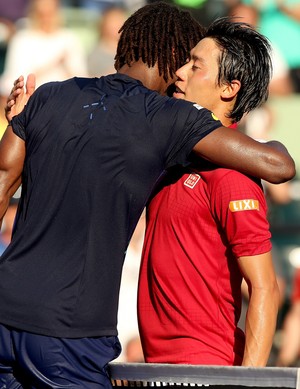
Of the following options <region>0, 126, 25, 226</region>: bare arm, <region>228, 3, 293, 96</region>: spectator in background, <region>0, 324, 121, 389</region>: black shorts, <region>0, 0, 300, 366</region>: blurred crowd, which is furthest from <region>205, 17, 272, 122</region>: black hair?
<region>228, 3, 293, 96</region>: spectator in background

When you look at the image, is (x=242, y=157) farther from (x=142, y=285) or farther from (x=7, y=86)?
(x=7, y=86)

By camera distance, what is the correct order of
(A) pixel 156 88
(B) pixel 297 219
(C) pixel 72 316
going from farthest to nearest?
(B) pixel 297 219 → (A) pixel 156 88 → (C) pixel 72 316

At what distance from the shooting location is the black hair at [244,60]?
3.47 meters

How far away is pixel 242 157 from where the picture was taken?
3125 mm

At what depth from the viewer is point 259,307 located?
10.4ft

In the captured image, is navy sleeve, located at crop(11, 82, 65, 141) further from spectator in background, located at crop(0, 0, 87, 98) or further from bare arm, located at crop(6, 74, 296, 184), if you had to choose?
spectator in background, located at crop(0, 0, 87, 98)

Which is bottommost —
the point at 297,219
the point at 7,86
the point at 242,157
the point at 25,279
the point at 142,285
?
the point at 297,219

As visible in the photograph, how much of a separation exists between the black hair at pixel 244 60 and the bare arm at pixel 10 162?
0.77 metres

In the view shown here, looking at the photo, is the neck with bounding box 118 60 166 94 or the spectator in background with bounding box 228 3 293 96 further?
the spectator in background with bounding box 228 3 293 96

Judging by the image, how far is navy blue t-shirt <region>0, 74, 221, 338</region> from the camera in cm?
301

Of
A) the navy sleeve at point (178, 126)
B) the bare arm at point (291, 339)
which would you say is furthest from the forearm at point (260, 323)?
the bare arm at point (291, 339)

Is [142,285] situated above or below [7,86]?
above

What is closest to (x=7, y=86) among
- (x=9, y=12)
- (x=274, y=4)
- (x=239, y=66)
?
(x=9, y=12)

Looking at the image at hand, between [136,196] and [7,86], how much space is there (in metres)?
4.66
